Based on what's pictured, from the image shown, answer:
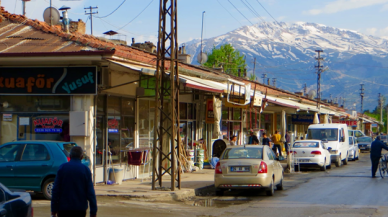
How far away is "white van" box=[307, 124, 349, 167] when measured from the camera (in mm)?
27656

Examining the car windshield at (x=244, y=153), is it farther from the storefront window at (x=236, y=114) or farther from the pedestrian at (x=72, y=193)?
the storefront window at (x=236, y=114)

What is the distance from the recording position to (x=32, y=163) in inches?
513

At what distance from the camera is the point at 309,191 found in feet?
52.1

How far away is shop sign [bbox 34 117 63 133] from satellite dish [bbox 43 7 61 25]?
6319mm

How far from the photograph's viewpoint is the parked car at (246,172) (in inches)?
567

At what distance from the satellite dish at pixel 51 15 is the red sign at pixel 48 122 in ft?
20.7

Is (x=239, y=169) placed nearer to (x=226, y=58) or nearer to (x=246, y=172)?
(x=246, y=172)

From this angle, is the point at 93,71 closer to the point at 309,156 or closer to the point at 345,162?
the point at 309,156

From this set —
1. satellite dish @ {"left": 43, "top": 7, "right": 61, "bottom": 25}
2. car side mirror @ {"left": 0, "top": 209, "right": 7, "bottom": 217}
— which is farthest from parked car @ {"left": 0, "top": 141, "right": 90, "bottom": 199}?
satellite dish @ {"left": 43, "top": 7, "right": 61, "bottom": 25}

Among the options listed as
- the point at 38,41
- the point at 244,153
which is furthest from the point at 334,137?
the point at 38,41

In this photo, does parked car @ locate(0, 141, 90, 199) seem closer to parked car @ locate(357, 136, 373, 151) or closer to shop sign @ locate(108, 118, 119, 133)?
shop sign @ locate(108, 118, 119, 133)

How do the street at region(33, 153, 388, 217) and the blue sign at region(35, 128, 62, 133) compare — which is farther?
the blue sign at region(35, 128, 62, 133)

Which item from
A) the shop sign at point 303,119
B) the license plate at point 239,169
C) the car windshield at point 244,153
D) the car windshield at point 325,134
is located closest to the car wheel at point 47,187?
the license plate at point 239,169

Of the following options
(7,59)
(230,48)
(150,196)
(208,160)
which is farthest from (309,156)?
(230,48)
